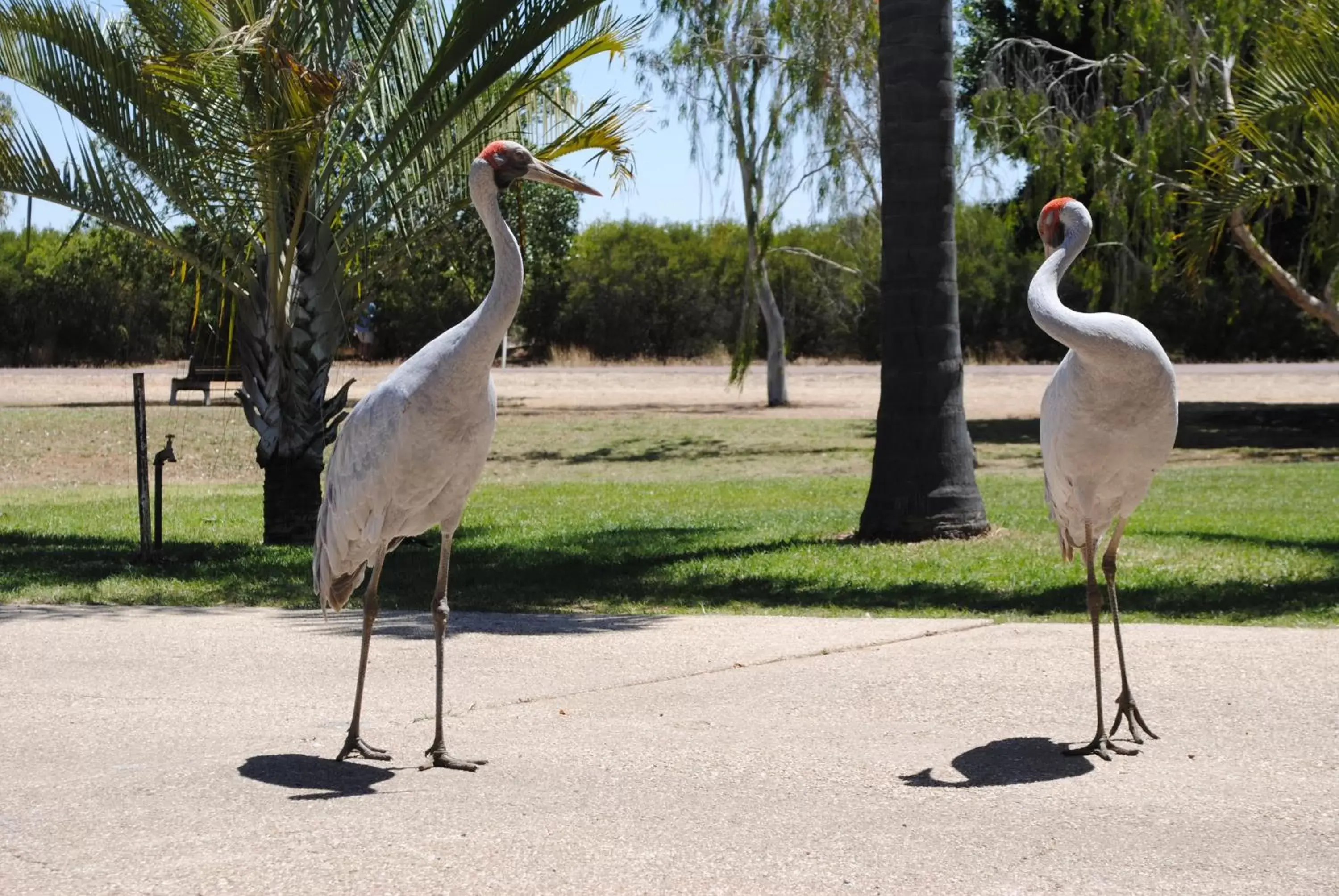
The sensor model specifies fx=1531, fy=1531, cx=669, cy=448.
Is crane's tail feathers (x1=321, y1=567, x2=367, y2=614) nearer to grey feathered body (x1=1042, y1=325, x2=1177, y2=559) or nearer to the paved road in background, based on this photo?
grey feathered body (x1=1042, y1=325, x2=1177, y2=559)

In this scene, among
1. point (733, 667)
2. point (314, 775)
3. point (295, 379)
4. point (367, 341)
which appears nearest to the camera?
point (314, 775)

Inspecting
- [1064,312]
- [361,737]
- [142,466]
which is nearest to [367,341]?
[142,466]

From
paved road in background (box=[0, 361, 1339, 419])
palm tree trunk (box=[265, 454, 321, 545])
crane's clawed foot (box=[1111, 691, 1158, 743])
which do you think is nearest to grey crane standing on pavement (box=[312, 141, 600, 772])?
crane's clawed foot (box=[1111, 691, 1158, 743])

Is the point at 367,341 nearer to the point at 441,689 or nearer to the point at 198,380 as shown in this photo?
the point at 198,380

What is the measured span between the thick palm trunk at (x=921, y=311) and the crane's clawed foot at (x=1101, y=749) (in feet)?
17.8

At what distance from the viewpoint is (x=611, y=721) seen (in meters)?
5.84

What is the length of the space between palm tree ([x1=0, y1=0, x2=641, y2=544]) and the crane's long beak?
429 cm

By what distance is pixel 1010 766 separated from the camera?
5215mm

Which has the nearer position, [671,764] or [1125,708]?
[671,764]

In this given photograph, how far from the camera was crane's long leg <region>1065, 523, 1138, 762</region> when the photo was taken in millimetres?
5320

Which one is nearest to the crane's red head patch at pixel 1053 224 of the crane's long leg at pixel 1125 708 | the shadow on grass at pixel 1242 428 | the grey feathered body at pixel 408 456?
the crane's long leg at pixel 1125 708

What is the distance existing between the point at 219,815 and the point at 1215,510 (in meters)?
10.3

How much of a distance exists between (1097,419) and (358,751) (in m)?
2.90

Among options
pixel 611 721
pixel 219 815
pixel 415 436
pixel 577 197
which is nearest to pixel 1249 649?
pixel 611 721
